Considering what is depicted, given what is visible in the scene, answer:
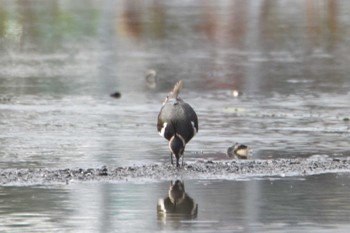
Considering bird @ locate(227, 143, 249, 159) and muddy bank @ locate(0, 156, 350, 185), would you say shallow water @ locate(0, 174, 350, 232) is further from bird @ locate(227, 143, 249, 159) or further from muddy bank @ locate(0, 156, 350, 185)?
bird @ locate(227, 143, 249, 159)

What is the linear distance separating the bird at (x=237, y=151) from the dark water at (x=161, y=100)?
12 centimetres

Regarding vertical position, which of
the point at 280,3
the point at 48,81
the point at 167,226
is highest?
the point at 280,3

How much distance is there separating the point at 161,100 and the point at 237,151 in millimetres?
6034

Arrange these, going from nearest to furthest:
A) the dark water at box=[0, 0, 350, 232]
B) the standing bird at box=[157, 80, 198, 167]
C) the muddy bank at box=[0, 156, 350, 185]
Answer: the dark water at box=[0, 0, 350, 232], the muddy bank at box=[0, 156, 350, 185], the standing bird at box=[157, 80, 198, 167]

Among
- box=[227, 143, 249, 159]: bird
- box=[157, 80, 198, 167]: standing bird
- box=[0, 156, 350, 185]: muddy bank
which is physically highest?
box=[157, 80, 198, 167]: standing bird

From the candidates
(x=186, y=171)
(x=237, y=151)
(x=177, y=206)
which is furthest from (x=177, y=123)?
(x=177, y=206)

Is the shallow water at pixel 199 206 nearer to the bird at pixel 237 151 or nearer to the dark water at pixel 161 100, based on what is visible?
the dark water at pixel 161 100

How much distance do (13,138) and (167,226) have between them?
A: 6.54 meters

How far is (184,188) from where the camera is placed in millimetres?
13875

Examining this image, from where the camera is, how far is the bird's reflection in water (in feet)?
40.6

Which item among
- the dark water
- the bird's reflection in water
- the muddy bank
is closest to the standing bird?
the muddy bank

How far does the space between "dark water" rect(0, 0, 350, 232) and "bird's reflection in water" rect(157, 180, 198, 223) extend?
0.11 metres

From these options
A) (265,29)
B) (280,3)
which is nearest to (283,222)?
(265,29)

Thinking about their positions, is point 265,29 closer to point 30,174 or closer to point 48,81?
point 48,81
